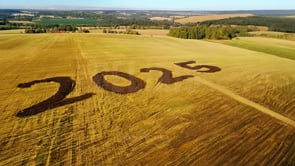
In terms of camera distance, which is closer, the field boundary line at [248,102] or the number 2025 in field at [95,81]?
the number 2025 in field at [95,81]

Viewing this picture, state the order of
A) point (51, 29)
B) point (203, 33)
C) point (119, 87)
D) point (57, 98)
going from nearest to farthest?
point (57, 98)
point (119, 87)
point (203, 33)
point (51, 29)

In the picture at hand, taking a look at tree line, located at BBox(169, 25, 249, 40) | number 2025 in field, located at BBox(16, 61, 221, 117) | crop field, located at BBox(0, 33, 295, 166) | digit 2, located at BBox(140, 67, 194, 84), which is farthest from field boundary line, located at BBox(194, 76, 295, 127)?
tree line, located at BBox(169, 25, 249, 40)

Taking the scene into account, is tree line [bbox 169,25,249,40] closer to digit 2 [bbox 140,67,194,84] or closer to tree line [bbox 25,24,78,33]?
tree line [bbox 25,24,78,33]

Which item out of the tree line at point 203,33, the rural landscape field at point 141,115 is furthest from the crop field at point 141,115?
the tree line at point 203,33

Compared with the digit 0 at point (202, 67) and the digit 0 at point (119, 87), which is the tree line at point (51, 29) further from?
the digit 0 at point (119, 87)

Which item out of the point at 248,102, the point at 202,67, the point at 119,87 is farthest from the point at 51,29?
the point at 248,102

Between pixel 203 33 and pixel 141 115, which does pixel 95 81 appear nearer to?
pixel 141 115

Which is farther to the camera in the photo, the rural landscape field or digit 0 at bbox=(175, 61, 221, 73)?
digit 0 at bbox=(175, 61, 221, 73)

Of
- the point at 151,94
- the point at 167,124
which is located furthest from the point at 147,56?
the point at 167,124

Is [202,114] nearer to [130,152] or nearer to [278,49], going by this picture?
[130,152]
